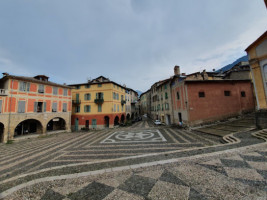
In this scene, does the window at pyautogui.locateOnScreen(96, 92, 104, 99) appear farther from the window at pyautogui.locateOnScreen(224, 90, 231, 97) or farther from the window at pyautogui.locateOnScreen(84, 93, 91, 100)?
the window at pyautogui.locateOnScreen(224, 90, 231, 97)

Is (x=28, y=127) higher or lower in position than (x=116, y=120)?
lower

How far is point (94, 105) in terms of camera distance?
989 inches

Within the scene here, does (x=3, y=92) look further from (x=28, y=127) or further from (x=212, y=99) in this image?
(x=212, y=99)

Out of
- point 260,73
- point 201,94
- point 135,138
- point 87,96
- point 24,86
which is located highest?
point 24,86

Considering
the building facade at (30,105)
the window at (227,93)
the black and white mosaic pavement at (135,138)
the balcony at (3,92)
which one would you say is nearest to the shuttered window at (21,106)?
the building facade at (30,105)

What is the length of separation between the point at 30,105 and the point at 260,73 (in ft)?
104

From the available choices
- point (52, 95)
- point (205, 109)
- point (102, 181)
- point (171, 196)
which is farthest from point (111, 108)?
point (171, 196)

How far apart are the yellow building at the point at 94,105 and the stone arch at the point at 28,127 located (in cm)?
646

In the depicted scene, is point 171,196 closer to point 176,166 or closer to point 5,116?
point 176,166

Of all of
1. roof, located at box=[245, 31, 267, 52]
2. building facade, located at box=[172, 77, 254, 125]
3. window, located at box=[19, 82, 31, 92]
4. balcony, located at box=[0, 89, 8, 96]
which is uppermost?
roof, located at box=[245, 31, 267, 52]

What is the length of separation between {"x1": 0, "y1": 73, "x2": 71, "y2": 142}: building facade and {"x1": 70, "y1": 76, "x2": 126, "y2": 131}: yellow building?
8.20ft

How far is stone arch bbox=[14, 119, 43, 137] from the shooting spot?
19336mm

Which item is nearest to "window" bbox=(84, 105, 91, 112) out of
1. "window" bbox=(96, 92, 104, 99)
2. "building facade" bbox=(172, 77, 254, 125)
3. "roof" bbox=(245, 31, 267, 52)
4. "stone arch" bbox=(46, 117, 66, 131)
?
"window" bbox=(96, 92, 104, 99)

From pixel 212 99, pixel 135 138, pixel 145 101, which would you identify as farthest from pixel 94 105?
pixel 145 101
